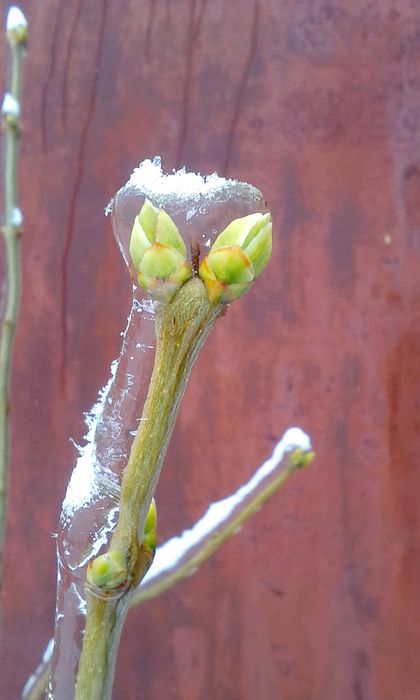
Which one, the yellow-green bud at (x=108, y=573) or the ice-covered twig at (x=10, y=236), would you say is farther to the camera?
the ice-covered twig at (x=10, y=236)

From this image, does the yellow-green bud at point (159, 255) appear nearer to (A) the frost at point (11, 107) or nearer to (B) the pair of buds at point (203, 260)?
(B) the pair of buds at point (203, 260)

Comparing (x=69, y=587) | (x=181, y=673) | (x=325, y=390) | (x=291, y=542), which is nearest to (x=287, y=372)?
(x=325, y=390)

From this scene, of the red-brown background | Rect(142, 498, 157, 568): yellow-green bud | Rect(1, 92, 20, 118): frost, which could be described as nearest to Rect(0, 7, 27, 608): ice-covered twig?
Rect(1, 92, 20, 118): frost

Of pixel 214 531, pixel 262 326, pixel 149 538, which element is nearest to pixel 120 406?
pixel 149 538

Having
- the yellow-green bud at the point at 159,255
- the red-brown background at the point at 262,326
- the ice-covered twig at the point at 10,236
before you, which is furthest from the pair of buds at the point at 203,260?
the red-brown background at the point at 262,326

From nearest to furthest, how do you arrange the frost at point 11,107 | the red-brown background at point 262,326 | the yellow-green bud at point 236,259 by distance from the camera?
the yellow-green bud at point 236,259 → the frost at point 11,107 → the red-brown background at point 262,326

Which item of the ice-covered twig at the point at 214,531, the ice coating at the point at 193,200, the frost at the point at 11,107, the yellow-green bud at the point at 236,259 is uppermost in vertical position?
the frost at the point at 11,107
